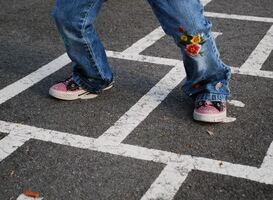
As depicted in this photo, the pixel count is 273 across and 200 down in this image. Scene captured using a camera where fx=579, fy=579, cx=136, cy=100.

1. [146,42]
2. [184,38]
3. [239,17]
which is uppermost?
[184,38]

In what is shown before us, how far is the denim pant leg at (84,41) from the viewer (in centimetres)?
375

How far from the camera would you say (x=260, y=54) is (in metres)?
4.88

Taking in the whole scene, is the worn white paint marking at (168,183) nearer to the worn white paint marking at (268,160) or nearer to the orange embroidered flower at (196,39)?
the worn white paint marking at (268,160)

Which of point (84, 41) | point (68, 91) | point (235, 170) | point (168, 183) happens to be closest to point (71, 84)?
point (68, 91)

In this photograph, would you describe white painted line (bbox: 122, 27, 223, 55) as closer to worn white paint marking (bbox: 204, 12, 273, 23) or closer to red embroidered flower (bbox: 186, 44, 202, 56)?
worn white paint marking (bbox: 204, 12, 273, 23)

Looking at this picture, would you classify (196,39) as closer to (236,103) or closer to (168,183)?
(236,103)

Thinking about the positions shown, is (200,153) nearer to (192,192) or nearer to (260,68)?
(192,192)

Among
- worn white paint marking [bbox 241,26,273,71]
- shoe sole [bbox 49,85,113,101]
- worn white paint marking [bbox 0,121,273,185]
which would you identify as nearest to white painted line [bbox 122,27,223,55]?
worn white paint marking [bbox 241,26,273,71]

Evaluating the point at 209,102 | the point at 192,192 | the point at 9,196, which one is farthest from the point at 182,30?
the point at 9,196

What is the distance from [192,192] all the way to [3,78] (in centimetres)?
211

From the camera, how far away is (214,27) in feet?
18.3

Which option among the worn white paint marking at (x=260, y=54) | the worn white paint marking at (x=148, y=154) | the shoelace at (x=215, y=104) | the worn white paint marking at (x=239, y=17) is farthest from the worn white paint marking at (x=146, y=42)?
the worn white paint marking at (x=148, y=154)

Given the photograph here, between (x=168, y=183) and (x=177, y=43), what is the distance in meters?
1.01

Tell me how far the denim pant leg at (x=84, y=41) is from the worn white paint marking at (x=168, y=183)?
1.09m
